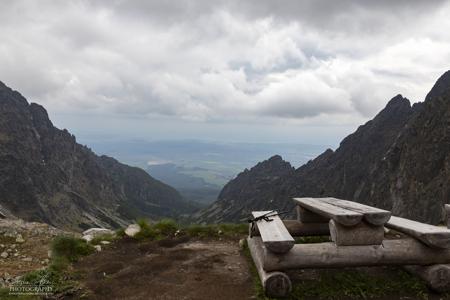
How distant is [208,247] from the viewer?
13492mm

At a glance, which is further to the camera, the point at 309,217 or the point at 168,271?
the point at 309,217

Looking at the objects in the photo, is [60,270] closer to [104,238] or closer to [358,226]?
[104,238]

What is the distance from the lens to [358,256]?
358 inches

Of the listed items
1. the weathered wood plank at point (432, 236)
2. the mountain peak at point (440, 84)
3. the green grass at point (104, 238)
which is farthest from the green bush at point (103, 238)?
the mountain peak at point (440, 84)

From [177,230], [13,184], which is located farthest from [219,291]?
[13,184]

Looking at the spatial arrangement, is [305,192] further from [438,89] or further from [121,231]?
[121,231]

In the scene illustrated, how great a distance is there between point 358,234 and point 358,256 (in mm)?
498

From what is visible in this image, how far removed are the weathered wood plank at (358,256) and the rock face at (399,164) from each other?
150 feet

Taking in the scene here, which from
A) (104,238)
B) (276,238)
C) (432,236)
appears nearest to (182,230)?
(104,238)

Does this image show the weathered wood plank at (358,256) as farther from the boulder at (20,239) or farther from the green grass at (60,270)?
the boulder at (20,239)

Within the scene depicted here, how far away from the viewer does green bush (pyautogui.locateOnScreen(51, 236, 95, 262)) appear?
11945 millimetres

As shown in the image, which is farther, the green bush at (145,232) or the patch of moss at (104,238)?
the green bush at (145,232)

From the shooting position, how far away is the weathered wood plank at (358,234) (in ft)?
30.0

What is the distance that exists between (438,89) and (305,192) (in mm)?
73020
